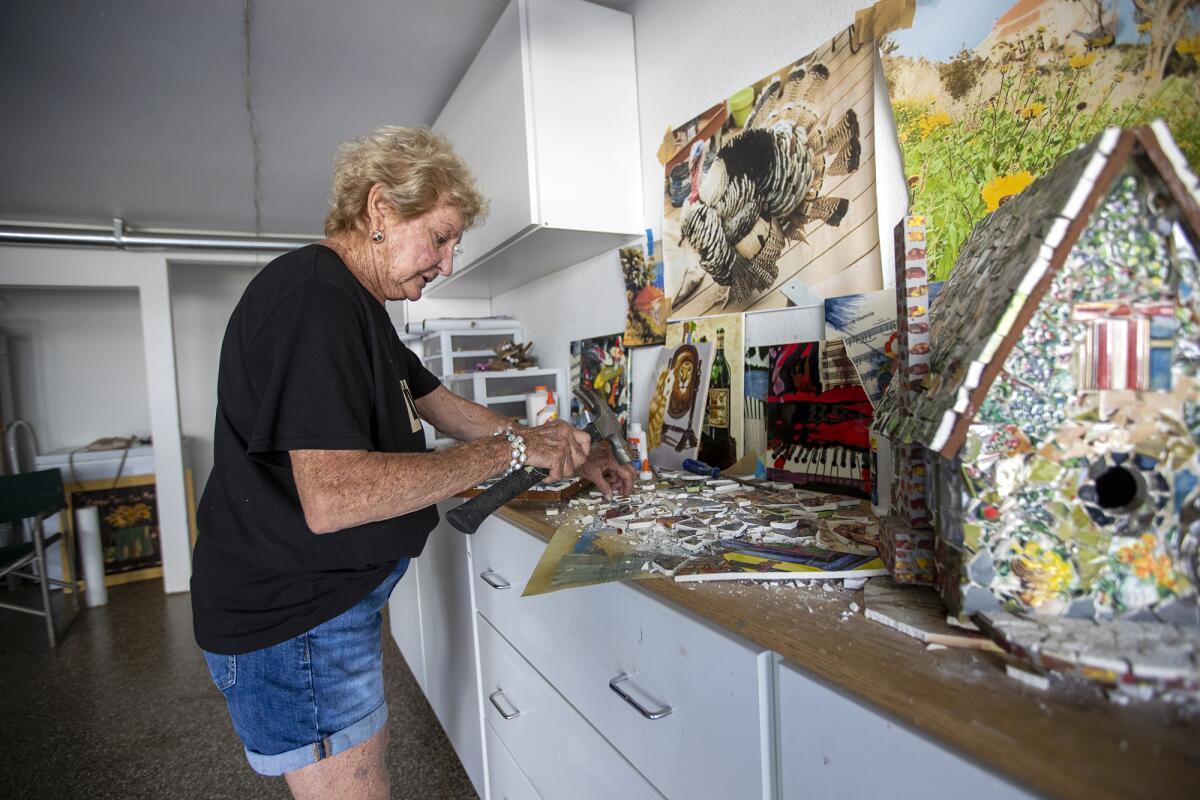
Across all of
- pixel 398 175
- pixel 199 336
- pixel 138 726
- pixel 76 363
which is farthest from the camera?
pixel 199 336

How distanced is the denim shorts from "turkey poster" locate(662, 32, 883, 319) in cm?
120

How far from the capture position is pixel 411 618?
2295 millimetres

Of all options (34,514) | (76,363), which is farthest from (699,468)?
(76,363)

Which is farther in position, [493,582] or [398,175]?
[493,582]

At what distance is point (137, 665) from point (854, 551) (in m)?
3.51

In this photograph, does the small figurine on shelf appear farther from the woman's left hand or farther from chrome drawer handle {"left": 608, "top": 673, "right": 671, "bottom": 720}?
chrome drawer handle {"left": 608, "top": 673, "right": 671, "bottom": 720}

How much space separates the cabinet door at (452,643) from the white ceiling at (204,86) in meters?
1.61

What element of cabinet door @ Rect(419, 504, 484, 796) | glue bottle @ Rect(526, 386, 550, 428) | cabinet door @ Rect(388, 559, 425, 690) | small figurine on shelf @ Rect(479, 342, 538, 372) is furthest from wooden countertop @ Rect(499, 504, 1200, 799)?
small figurine on shelf @ Rect(479, 342, 538, 372)

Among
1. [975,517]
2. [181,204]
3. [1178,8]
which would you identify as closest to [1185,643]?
[975,517]

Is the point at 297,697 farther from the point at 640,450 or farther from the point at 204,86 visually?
the point at 204,86

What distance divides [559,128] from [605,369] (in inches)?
31.6

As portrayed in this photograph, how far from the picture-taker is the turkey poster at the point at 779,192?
122 centimetres

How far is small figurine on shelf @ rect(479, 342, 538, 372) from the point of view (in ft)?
8.21

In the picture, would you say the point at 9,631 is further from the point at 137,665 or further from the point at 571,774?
the point at 571,774
